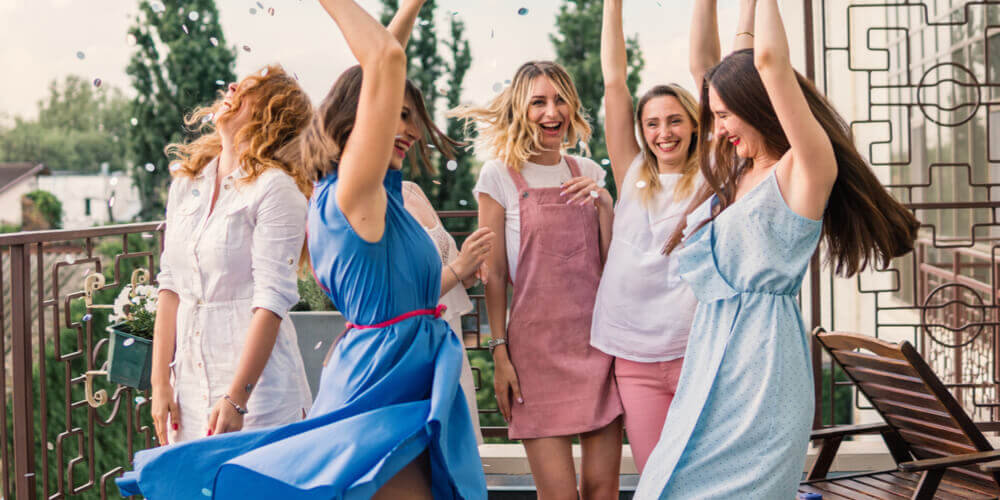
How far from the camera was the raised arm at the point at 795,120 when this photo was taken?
1641 mm

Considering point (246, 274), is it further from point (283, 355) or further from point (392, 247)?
point (392, 247)

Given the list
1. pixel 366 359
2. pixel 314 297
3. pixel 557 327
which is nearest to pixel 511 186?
pixel 557 327

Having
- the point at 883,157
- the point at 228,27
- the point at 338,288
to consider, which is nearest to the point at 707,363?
the point at 338,288

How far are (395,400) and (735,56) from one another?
1.04m

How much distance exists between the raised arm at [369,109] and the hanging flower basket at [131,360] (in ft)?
4.11

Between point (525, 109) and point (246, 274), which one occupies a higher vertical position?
point (525, 109)

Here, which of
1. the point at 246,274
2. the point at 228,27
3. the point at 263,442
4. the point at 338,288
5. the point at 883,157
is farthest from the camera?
the point at 228,27

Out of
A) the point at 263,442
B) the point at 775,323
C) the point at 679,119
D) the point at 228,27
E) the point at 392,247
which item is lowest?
the point at 263,442

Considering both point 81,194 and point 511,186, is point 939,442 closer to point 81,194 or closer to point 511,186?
point 511,186

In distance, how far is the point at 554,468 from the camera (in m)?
2.49

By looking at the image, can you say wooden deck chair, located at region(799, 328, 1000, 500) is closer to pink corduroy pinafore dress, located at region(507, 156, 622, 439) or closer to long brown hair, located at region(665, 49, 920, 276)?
long brown hair, located at region(665, 49, 920, 276)

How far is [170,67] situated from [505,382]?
12013mm

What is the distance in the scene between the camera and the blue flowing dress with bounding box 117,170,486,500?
1331 millimetres

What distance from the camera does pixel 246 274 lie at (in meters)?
2.08
